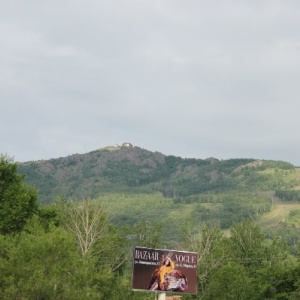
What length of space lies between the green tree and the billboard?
17.1 meters

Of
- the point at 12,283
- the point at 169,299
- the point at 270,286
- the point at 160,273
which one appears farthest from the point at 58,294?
the point at 169,299

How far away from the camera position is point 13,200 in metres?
75.4

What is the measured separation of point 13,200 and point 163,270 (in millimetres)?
19571

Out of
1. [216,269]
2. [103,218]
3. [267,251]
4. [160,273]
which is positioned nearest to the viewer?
[160,273]

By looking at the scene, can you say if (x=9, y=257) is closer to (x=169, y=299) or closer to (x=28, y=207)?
(x=28, y=207)

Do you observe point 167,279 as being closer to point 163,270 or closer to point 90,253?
point 163,270

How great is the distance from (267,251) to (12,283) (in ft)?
244

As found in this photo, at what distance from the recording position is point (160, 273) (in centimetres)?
6538

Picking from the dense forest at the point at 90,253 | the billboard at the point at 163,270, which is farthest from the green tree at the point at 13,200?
the billboard at the point at 163,270

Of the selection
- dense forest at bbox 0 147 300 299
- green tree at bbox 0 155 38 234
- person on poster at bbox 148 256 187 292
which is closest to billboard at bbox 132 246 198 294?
person on poster at bbox 148 256 187 292

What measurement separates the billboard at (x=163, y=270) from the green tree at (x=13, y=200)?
56.0 ft

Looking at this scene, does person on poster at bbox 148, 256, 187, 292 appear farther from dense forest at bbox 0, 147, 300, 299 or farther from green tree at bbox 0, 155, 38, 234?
green tree at bbox 0, 155, 38, 234

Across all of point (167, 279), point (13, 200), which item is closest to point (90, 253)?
point (13, 200)

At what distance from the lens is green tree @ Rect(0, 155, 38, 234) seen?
2948 inches
